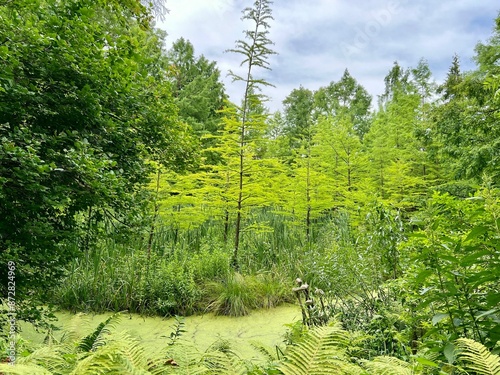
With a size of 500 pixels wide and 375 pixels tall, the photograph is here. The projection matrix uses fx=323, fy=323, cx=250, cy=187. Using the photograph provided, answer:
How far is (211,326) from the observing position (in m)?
3.80

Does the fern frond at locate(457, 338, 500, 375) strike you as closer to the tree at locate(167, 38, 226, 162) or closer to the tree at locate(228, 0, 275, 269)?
the tree at locate(228, 0, 275, 269)

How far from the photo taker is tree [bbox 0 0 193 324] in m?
1.85

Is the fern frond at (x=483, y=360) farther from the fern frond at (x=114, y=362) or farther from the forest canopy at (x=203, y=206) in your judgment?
the fern frond at (x=114, y=362)

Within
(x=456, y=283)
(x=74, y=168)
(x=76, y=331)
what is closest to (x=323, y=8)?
(x=74, y=168)

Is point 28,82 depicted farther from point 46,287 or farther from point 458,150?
point 458,150

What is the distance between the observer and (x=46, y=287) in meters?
2.22

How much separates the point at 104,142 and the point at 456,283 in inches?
93.9

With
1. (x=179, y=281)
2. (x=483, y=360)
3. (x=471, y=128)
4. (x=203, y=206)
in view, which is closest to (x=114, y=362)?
(x=483, y=360)

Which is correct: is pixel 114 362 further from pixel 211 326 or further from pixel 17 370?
pixel 211 326

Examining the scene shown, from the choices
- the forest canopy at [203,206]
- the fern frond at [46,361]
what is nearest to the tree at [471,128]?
the forest canopy at [203,206]

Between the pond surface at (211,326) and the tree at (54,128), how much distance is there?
5.04 feet

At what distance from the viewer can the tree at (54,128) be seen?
73.0 inches

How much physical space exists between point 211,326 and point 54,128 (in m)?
2.71

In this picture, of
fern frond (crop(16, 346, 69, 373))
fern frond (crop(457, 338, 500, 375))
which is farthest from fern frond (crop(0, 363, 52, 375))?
fern frond (crop(457, 338, 500, 375))
